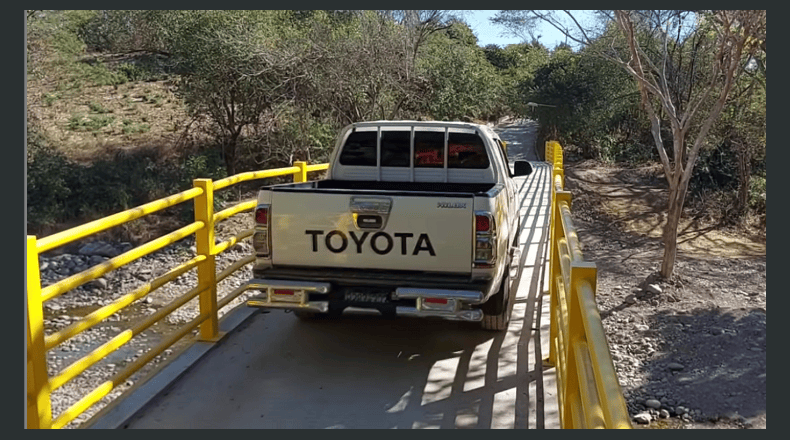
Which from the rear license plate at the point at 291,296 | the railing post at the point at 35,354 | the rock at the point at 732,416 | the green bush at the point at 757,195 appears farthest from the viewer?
the green bush at the point at 757,195

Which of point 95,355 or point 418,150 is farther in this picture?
point 418,150

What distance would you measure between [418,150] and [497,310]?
2.02m

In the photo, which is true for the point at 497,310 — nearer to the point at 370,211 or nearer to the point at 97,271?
the point at 370,211

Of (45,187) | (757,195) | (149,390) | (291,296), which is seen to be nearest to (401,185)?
(291,296)

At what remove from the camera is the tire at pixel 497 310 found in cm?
617

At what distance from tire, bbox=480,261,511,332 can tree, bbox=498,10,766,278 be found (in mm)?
8010

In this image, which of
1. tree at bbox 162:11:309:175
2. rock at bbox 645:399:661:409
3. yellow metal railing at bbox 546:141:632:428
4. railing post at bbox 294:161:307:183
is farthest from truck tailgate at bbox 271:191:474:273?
tree at bbox 162:11:309:175

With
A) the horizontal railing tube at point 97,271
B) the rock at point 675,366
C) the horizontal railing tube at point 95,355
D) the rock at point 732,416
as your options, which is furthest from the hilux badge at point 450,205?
the rock at point 675,366

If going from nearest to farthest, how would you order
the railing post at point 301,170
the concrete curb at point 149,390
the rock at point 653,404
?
the concrete curb at point 149,390 → the railing post at point 301,170 → the rock at point 653,404

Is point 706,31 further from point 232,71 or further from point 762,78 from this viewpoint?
point 232,71

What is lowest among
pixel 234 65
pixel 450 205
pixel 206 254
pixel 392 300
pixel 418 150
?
pixel 392 300

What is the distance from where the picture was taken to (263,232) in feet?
18.4

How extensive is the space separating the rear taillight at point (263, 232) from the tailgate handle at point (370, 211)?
69 centimetres

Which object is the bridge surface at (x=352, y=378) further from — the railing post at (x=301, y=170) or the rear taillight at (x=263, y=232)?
the railing post at (x=301, y=170)
